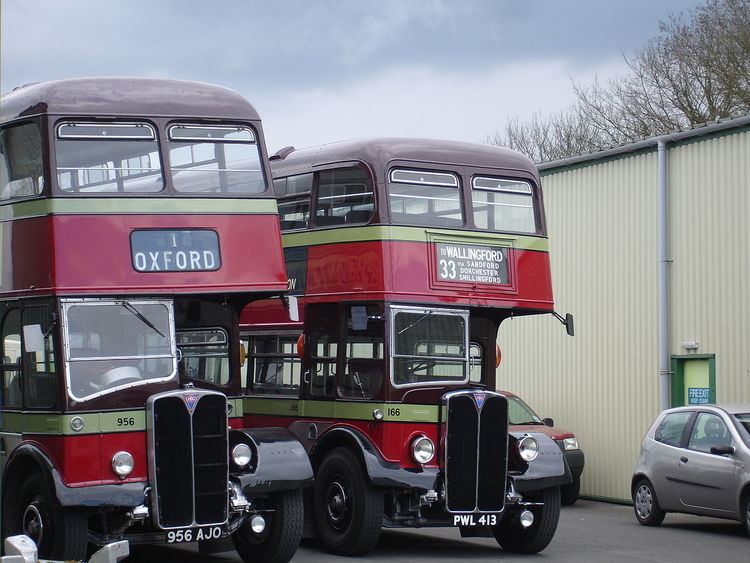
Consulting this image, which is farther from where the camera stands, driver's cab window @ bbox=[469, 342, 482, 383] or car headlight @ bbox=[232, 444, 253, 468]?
driver's cab window @ bbox=[469, 342, 482, 383]

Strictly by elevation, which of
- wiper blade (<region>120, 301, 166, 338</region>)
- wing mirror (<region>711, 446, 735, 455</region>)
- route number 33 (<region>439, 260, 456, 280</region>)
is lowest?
wing mirror (<region>711, 446, 735, 455</region>)

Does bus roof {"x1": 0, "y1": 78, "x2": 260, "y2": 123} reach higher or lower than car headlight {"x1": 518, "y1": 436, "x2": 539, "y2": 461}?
higher

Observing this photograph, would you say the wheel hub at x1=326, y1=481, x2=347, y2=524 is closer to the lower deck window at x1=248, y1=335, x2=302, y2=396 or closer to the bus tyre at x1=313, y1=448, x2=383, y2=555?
the bus tyre at x1=313, y1=448, x2=383, y2=555

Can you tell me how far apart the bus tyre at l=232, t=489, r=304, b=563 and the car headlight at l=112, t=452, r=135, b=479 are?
1423 millimetres

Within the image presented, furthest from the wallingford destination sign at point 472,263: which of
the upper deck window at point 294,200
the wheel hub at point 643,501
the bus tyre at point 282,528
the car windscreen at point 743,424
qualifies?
the wheel hub at point 643,501

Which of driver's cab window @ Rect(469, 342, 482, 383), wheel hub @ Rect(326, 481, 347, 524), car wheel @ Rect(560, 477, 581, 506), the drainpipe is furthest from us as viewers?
car wheel @ Rect(560, 477, 581, 506)

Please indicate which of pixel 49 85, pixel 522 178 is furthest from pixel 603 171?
pixel 49 85

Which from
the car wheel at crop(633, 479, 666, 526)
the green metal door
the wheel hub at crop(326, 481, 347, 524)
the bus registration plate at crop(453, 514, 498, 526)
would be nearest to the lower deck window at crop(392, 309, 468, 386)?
the wheel hub at crop(326, 481, 347, 524)

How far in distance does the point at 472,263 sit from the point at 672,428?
185 inches

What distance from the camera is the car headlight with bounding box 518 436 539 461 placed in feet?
52.1

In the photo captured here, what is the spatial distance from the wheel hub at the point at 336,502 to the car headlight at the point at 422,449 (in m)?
0.91

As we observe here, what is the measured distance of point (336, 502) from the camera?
15.7 m

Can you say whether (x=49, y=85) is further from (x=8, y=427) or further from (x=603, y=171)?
(x=603, y=171)

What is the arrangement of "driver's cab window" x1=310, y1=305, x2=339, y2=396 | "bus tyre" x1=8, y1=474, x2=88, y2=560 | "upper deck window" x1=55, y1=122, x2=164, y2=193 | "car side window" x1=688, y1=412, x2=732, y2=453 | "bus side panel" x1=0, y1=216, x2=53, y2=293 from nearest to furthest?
"bus tyre" x1=8, y1=474, x2=88, y2=560, "bus side panel" x1=0, y1=216, x2=53, y2=293, "upper deck window" x1=55, y1=122, x2=164, y2=193, "driver's cab window" x1=310, y1=305, x2=339, y2=396, "car side window" x1=688, y1=412, x2=732, y2=453
